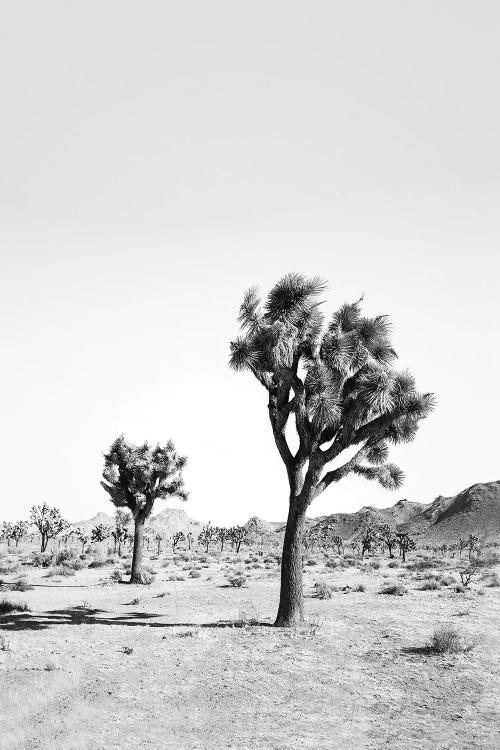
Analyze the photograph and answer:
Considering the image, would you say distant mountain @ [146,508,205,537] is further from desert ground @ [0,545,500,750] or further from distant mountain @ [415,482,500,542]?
desert ground @ [0,545,500,750]

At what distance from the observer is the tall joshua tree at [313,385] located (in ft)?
44.1

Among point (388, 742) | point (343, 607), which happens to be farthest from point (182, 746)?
point (343, 607)

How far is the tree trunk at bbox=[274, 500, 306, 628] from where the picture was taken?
13.4 metres

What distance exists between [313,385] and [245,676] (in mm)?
6613

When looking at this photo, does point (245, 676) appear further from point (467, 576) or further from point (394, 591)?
point (467, 576)

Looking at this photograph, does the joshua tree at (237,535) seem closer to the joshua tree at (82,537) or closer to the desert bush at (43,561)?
the joshua tree at (82,537)

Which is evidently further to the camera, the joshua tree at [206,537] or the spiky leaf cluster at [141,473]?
the joshua tree at [206,537]

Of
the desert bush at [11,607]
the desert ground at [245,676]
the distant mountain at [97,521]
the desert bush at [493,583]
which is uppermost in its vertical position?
the desert ground at [245,676]

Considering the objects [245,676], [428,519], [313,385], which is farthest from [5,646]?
[428,519]

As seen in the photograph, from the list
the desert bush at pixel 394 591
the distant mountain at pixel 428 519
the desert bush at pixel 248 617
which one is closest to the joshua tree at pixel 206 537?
the distant mountain at pixel 428 519

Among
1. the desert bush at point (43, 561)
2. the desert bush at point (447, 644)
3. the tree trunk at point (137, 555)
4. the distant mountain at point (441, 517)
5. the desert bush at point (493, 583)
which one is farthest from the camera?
the distant mountain at point (441, 517)

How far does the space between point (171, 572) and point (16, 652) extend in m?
20.0

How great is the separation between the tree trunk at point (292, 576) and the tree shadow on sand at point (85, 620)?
678 millimetres

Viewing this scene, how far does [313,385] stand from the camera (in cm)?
1334
